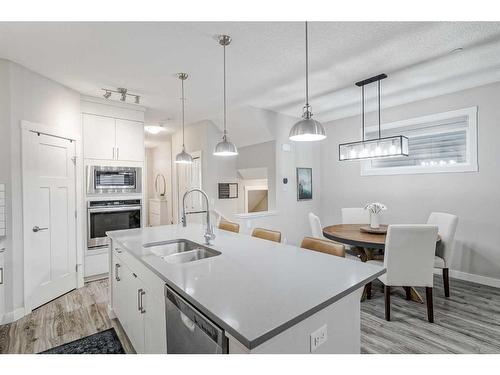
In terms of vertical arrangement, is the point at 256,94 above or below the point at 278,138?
above

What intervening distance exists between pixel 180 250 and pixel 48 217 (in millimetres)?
1872

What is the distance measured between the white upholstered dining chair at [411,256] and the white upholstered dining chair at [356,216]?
1.51 m

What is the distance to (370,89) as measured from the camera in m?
3.44

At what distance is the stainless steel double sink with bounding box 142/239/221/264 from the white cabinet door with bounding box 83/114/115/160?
2231mm

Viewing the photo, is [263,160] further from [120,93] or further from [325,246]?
[325,246]

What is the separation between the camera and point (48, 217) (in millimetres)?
2984

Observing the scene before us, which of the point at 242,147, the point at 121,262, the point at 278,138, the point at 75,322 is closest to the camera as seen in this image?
the point at 121,262

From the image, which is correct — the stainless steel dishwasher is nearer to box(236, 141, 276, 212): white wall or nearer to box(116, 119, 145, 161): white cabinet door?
box(116, 119, 145, 161): white cabinet door

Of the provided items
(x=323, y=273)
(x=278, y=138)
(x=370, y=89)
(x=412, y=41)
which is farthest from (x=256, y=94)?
(x=323, y=273)

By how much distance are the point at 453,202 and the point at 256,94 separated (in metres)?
3.12

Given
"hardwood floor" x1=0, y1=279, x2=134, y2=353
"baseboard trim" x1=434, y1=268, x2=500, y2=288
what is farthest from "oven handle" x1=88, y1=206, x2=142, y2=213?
"baseboard trim" x1=434, y1=268, x2=500, y2=288

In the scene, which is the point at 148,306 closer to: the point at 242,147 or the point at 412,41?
the point at 412,41

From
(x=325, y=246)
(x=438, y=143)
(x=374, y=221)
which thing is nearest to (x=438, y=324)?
(x=374, y=221)

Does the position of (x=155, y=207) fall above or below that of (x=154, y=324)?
above
